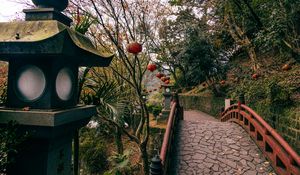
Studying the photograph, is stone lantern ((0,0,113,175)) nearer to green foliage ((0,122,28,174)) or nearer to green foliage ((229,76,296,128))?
green foliage ((0,122,28,174))

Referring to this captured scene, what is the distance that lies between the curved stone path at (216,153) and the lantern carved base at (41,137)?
4.22 meters

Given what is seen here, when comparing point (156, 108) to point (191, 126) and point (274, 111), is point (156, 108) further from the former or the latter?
point (274, 111)

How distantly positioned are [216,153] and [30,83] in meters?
6.60

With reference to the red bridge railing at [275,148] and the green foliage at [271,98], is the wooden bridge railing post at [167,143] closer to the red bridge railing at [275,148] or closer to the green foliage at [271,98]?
the red bridge railing at [275,148]

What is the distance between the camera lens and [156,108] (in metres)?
21.3

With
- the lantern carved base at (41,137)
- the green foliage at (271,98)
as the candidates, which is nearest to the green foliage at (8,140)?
the lantern carved base at (41,137)

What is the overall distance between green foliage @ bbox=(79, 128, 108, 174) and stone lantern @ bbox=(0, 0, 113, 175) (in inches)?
457

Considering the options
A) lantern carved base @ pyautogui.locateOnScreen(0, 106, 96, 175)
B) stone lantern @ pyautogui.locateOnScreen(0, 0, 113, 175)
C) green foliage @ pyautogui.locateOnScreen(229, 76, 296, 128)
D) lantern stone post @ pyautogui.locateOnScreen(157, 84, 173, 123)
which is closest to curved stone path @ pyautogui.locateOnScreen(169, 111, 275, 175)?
green foliage @ pyautogui.locateOnScreen(229, 76, 296, 128)

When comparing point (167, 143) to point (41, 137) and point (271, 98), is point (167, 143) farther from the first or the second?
point (271, 98)

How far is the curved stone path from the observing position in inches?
267

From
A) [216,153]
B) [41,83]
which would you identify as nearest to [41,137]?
[41,83]

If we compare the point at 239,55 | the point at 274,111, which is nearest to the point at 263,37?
the point at 274,111

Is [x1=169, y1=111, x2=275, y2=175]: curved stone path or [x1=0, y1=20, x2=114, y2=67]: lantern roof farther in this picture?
[x1=169, y1=111, x2=275, y2=175]: curved stone path

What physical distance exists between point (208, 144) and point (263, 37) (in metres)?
7.13
